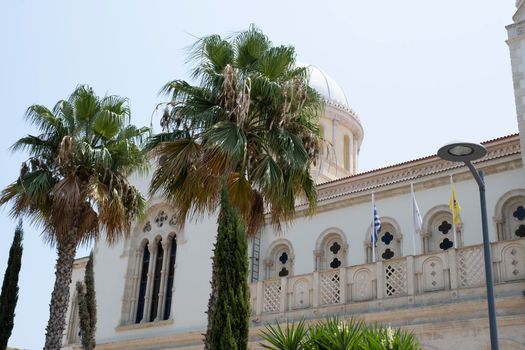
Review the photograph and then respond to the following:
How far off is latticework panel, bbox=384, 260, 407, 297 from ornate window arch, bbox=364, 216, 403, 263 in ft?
10.2

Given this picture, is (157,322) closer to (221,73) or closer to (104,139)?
(104,139)

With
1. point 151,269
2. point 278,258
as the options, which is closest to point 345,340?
point 278,258

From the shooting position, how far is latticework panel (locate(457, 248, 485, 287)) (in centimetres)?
1596

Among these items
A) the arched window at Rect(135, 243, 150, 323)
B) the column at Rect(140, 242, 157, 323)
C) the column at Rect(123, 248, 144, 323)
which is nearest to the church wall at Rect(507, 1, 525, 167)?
the column at Rect(140, 242, 157, 323)

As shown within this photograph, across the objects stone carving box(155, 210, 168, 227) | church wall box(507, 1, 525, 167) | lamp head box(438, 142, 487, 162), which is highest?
church wall box(507, 1, 525, 167)

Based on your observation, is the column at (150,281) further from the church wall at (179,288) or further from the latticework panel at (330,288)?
the latticework panel at (330,288)

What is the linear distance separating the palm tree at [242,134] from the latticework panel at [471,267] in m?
3.99

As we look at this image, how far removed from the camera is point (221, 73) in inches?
587

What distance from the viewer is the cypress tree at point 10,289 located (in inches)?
701

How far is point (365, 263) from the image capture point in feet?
63.7

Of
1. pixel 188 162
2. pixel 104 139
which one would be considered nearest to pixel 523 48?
pixel 188 162

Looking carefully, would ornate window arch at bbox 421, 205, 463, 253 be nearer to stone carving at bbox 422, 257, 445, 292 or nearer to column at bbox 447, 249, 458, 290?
stone carving at bbox 422, 257, 445, 292

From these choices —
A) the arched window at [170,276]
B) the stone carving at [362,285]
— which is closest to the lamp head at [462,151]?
the stone carving at [362,285]

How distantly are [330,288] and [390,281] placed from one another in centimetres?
176
